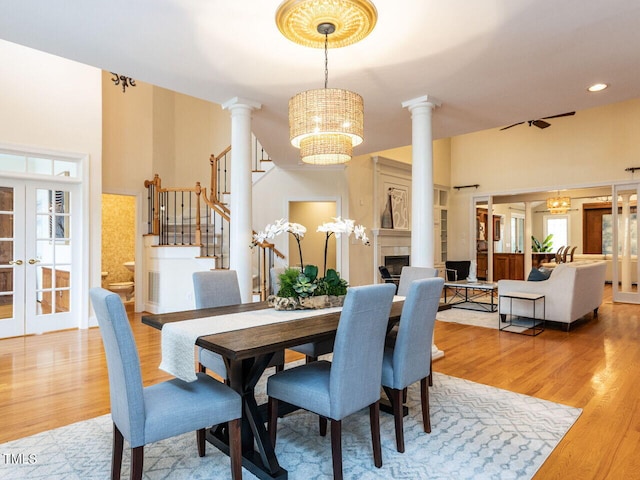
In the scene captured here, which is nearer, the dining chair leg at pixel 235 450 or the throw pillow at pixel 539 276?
the dining chair leg at pixel 235 450

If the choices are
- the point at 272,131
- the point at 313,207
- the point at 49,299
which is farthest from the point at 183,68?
the point at 313,207

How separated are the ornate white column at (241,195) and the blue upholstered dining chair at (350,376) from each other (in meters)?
1.86

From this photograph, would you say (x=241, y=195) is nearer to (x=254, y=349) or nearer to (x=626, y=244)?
(x=254, y=349)

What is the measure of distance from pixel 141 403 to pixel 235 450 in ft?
1.65

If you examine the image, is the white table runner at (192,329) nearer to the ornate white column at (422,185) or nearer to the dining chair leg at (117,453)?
the dining chair leg at (117,453)

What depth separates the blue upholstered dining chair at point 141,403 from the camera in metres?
1.62

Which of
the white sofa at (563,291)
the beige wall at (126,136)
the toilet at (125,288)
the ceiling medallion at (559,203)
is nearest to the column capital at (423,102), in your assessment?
the white sofa at (563,291)

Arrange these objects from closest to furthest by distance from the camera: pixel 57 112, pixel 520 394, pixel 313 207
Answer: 1. pixel 520 394
2. pixel 57 112
3. pixel 313 207

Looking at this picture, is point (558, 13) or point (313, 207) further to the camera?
point (313, 207)

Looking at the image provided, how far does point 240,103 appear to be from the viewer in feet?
12.7

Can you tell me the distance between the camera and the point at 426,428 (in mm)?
2482

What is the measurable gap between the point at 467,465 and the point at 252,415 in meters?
1.18

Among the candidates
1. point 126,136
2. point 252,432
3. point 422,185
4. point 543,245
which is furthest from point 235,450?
point 543,245

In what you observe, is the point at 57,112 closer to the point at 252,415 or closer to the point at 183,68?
the point at 183,68
